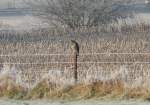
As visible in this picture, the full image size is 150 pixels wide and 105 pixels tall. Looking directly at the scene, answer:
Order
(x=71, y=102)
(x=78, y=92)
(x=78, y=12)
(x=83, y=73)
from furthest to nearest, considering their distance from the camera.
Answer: (x=78, y=12), (x=83, y=73), (x=78, y=92), (x=71, y=102)

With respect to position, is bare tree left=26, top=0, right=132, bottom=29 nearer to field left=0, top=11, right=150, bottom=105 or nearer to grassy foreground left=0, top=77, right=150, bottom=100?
field left=0, top=11, right=150, bottom=105

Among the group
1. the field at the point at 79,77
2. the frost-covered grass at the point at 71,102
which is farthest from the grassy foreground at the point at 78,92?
the frost-covered grass at the point at 71,102

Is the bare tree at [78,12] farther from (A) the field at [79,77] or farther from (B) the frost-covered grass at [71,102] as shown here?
(B) the frost-covered grass at [71,102]

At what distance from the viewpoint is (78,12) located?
16.2 m

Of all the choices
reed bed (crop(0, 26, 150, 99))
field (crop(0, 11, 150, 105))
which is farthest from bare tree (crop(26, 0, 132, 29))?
field (crop(0, 11, 150, 105))

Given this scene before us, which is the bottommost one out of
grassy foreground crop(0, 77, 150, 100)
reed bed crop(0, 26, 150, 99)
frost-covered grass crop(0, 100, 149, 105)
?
frost-covered grass crop(0, 100, 149, 105)

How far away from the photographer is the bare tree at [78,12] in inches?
639

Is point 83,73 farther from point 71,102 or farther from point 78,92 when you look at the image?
point 71,102

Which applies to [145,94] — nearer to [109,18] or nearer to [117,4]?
[109,18]

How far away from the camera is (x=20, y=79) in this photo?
9773mm

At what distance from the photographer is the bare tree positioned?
16.2 meters

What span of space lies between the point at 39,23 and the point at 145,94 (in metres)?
9.16

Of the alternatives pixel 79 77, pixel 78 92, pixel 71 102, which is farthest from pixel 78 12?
pixel 71 102

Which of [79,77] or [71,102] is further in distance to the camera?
[79,77]
